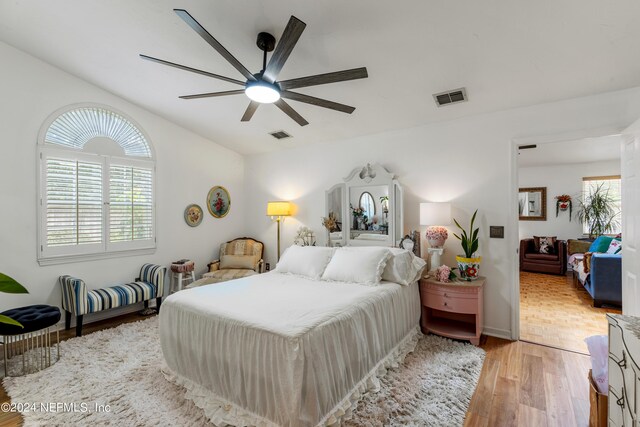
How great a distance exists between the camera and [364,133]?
3.99m

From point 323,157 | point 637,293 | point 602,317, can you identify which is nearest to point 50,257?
point 323,157

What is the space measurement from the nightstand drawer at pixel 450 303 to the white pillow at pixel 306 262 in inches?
45.4

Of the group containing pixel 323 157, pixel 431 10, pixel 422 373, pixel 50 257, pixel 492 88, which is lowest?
pixel 422 373

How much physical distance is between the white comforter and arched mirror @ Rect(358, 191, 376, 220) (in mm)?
1339

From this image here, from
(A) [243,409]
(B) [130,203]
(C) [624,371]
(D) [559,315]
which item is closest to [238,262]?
(B) [130,203]

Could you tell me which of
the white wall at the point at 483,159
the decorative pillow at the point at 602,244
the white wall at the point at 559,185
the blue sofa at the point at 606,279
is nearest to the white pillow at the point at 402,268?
the white wall at the point at 483,159

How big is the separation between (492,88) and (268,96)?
2.09 m

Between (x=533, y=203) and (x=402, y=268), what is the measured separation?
580 centimetres

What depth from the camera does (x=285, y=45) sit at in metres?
1.79

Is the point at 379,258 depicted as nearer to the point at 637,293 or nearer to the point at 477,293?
the point at 477,293

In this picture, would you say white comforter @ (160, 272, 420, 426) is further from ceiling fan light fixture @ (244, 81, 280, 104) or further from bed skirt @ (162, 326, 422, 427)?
ceiling fan light fixture @ (244, 81, 280, 104)

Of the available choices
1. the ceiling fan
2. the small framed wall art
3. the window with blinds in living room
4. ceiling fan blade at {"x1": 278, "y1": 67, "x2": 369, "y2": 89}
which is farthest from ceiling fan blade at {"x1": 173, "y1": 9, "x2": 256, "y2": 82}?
the window with blinds in living room

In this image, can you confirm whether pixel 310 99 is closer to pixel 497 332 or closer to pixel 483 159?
pixel 483 159

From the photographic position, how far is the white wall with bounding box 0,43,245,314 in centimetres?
309
